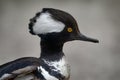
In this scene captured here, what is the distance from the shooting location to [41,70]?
1.48m

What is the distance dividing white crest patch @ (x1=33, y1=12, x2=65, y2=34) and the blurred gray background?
A: 114 cm

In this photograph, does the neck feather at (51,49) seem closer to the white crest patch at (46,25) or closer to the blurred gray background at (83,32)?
the white crest patch at (46,25)

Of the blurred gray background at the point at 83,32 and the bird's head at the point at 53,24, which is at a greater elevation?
the bird's head at the point at 53,24

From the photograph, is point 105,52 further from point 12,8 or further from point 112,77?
point 12,8

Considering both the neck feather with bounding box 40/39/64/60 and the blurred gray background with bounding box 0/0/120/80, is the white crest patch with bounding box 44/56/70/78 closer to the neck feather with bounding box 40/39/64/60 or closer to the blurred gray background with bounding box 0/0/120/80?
the neck feather with bounding box 40/39/64/60

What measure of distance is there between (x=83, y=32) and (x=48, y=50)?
4.11 ft

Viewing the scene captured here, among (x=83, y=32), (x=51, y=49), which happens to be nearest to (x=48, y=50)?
(x=51, y=49)

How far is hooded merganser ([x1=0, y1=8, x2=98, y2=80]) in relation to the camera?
1450 mm

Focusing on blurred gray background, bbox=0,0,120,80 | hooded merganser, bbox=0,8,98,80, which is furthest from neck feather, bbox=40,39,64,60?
blurred gray background, bbox=0,0,120,80

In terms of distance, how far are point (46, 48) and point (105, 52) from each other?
4.13ft

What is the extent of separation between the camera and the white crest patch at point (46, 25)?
1470 mm

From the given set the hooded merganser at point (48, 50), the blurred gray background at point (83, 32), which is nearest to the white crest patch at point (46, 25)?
the hooded merganser at point (48, 50)

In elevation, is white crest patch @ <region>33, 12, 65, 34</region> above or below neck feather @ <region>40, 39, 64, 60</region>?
above

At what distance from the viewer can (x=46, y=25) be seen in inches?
58.0
